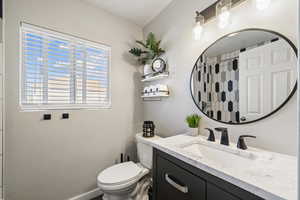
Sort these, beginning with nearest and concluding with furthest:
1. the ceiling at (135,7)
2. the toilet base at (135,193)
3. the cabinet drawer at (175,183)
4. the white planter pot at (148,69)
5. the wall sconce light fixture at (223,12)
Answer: the cabinet drawer at (175,183), the wall sconce light fixture at (223,12), the toilet base at (135,193), the ceiling at (135,7), the white planter pot at (148,69)

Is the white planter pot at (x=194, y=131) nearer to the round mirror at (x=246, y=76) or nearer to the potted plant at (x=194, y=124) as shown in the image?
the potted plant at (x=194, y=124)

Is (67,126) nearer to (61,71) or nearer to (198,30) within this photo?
(61,71)

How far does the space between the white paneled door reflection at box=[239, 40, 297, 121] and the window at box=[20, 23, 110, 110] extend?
153 cm

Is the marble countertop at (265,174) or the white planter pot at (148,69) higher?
the white planter pot at (148,69)

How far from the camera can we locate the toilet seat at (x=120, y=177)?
1256 millimetres

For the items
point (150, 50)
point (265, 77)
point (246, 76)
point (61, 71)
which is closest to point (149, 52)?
point (150, 50)

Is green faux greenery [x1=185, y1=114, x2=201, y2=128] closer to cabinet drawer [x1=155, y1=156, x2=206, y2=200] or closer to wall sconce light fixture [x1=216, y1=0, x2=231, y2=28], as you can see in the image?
cabinet drawer [x1=155, y1=156, x2=206, y2=200]

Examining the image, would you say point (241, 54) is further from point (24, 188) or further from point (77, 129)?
point (24, 188)

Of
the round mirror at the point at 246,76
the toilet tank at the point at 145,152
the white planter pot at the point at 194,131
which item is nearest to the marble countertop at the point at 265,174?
the round mirror at the point at 246,76

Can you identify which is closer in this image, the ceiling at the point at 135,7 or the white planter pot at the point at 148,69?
the ceiling at the point at 135,7

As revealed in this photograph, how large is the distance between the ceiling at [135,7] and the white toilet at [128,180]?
167 cm

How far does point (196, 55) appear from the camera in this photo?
1.41 meters

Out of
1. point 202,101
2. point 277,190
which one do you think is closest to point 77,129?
point 202,101

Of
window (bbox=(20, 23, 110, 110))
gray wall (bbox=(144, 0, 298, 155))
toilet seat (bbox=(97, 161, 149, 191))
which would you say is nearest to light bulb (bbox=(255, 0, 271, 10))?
gray wall (bbox=(144, 0, 298, 155))
